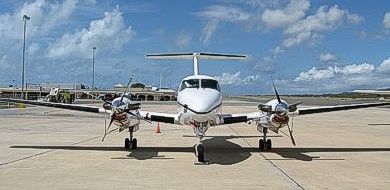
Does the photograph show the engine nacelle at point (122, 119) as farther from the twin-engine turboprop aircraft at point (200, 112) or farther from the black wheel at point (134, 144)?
the black wheel at point (134, 144)

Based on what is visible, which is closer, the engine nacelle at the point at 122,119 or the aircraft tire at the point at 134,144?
the engine nacelle at the point at 122,119

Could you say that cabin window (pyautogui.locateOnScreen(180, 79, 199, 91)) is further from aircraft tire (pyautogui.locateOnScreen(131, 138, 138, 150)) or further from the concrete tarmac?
aircraft tire (pyautogui.locateOnScreen(131, 138, 138, 150))

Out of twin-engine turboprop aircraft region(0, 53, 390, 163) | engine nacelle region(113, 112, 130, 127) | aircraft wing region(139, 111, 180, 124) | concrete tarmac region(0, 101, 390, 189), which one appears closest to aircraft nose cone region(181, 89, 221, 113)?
twin-engine turboprop aircraft region(0, 53, 390, 163)

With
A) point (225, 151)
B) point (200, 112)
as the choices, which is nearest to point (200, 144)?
point (200, 112)

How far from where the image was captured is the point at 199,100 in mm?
14219

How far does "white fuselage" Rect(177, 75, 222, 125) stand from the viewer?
14.0 metres

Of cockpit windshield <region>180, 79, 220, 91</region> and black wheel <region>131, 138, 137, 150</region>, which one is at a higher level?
cockpit windshield <region>180, 79, 220, 91</region>

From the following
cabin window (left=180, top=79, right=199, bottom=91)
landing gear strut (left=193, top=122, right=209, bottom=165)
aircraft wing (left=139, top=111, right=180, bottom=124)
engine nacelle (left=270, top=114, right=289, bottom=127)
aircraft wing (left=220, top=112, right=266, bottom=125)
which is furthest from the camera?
aircraft wing (left=220, top=112, right=266, bottom=125)

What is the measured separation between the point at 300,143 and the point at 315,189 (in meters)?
10.9

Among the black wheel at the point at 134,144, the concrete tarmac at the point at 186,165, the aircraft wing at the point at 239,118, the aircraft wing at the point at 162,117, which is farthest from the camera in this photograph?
the black wheel at the point at 134,144

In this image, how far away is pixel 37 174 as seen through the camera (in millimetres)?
11641

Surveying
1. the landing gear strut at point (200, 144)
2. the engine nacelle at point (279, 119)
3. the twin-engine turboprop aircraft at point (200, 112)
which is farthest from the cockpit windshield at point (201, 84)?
the engine nacelle at point (279, 119)

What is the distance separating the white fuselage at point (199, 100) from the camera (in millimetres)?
13969

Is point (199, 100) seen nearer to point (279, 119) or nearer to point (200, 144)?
point (200, 144)
